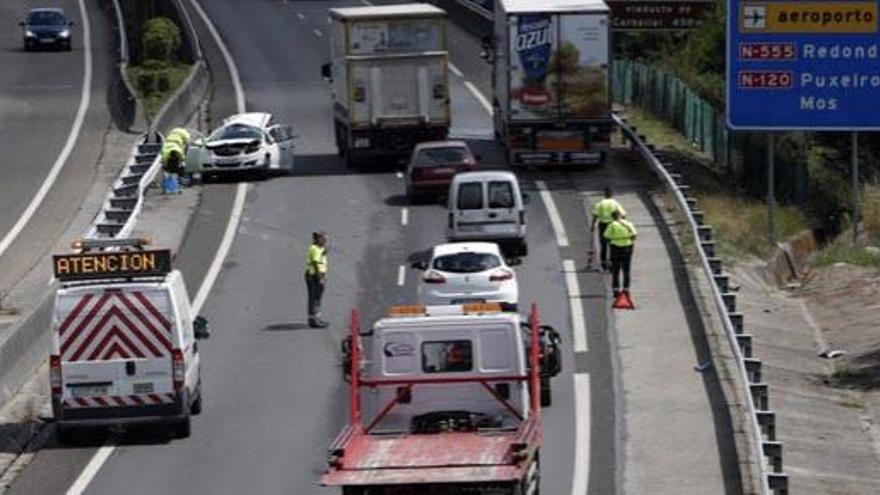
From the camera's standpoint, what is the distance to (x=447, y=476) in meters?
21.8

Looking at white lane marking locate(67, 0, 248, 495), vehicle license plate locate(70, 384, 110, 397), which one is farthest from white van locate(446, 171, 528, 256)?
vehicle license plate locate(70, 384, 110, 397)

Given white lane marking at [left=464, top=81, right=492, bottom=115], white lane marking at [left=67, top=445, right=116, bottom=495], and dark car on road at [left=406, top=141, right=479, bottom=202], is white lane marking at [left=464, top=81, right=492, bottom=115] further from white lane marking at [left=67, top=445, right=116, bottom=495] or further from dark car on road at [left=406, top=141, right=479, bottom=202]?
white lane marking at [left=67, top=445, right=116, bottom=495]

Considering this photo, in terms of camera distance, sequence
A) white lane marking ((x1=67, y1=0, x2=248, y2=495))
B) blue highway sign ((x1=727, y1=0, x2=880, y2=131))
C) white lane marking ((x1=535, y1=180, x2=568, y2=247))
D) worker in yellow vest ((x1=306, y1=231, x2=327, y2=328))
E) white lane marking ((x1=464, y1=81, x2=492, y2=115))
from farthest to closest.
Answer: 1. white lane marking ((x1=464, y1=81, x2=492, y2=115))
2. white lane marking ((x1=535, y1=180, x2=568, y2=247))
3. blue highway sign ((x1=727, y1=0, x2=880, y2=131))
4. worker in yellow vest ((x1=306, y1=231, x2=327, y2=328))
5. white lane marking ((x1=67, y1=0, x2=248, y2=495))

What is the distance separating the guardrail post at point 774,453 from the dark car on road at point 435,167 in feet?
79.3

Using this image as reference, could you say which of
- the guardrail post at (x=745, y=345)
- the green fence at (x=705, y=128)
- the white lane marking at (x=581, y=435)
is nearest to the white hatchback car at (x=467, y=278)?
the white lane marking at (x=581, y=435)

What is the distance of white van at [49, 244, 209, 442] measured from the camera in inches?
1166

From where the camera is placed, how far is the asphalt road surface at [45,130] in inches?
1943

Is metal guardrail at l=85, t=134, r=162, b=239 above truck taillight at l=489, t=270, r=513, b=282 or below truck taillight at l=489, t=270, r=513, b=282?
above

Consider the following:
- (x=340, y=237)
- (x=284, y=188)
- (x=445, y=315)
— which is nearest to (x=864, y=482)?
(x=445, y=315)

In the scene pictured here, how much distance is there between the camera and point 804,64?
4553cm

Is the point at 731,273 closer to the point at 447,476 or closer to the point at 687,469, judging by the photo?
the point at 687,469

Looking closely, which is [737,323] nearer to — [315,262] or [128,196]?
[315,262]

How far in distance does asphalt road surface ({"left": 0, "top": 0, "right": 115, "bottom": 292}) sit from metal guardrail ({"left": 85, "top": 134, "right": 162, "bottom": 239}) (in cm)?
167

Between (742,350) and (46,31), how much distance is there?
53.6 m
